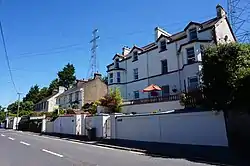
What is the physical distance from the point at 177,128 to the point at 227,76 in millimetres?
4945

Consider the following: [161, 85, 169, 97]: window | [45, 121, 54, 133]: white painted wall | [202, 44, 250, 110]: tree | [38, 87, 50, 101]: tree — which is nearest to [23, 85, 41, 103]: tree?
[38, 87, 50, 101]: tree

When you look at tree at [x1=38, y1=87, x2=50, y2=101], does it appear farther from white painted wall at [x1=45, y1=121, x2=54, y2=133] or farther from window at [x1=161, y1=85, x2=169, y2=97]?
window at [x1=161, y1=85, x2=169, y2=97]

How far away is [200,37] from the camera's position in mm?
26875

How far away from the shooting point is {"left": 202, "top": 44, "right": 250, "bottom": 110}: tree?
39.5 feet

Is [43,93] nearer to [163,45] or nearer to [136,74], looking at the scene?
[136,74]

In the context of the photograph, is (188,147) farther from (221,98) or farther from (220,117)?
(221,98)

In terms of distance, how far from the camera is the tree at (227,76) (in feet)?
39.5

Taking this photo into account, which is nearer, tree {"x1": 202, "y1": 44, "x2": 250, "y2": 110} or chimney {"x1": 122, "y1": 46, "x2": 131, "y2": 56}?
tree {"x1": 202, "y1": 44, "x2": 250, "y2": 110}

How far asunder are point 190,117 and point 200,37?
1491cm

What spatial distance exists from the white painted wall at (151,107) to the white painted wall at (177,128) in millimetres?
5227

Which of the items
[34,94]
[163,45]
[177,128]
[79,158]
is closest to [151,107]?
[177,128]

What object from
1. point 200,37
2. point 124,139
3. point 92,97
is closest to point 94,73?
point 92,97

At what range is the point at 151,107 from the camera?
80.6ft

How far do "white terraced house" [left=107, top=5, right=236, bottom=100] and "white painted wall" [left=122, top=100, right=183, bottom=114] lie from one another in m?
2.86
